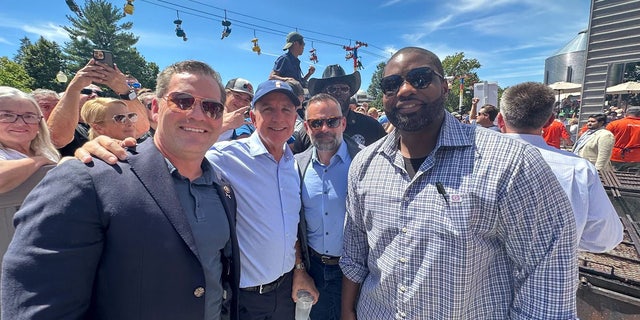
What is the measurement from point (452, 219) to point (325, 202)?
1.12 meters

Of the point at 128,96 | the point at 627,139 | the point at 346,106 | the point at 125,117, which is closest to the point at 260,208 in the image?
the point at 125,117

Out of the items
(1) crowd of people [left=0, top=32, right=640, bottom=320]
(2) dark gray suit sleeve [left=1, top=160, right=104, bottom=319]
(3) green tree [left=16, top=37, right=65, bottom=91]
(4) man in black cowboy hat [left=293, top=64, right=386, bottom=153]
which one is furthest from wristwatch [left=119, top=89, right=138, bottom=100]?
(3) green tree [left=16, top=37, right=65, bottom=91]

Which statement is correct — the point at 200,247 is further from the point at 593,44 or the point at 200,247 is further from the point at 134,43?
the point at 134,43

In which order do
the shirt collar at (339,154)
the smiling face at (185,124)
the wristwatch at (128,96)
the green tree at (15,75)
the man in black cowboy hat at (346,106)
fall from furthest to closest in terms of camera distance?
the green tree at (15,75), the man in black cowboy hat at (346,106), the wristwatch at (128,96), the shirt collar at (339,154), the smiling face at (185,124)

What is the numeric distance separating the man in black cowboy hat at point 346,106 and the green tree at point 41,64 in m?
37.4

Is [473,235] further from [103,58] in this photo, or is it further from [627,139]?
[627,139]

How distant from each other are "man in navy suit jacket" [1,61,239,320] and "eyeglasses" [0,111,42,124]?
146 cm

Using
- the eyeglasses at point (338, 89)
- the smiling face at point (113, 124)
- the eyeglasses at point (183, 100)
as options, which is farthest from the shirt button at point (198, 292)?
the eyeglasses at point (338, 89)

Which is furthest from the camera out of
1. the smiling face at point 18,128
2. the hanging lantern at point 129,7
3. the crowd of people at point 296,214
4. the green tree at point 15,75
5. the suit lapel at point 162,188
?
the green tree at point 15,75

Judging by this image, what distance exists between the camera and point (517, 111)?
256cm

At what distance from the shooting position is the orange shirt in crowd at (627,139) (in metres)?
6.87

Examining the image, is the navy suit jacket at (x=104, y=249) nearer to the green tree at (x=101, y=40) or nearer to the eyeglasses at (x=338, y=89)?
the eyeglasses at (x=338, y=89)

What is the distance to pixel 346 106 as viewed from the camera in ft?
14.1

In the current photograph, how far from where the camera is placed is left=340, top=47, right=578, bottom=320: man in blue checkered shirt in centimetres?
141
